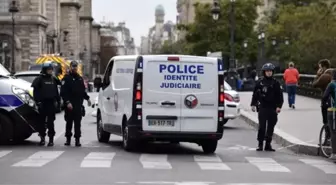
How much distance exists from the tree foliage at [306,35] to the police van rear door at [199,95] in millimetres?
40655

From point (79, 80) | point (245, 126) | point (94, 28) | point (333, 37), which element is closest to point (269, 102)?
point (79, 80)

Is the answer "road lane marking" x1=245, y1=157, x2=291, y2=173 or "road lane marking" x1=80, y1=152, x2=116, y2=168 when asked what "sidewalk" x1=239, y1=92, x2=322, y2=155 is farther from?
"road lane marking" x1=80, y1=152, x2=116, y2=168

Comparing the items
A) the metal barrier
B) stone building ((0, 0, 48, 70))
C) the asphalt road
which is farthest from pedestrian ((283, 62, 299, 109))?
stone building ((0, 0, 48, 70))

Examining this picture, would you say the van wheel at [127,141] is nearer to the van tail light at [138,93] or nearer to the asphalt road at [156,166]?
the asphalt road at [156,166]

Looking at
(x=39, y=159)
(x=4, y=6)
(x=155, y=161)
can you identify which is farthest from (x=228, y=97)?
(x=4, y=6)

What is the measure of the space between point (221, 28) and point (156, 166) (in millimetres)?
72741

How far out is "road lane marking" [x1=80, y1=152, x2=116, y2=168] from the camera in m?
14.3

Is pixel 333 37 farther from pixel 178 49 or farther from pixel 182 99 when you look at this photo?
pixel 178 49

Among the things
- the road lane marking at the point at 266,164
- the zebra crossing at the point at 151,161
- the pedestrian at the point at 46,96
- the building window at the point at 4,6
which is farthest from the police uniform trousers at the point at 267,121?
the building window at the point at 4,6

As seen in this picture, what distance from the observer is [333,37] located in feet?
198

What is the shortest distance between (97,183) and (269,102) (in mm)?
7302

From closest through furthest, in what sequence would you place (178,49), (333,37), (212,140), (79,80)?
(212,140) < (79,80) < (333,37) < (178,49)

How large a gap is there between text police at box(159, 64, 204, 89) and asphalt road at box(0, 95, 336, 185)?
1.40 meters

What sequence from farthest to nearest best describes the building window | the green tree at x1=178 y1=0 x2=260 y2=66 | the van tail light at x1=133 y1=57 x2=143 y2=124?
the building window, the green tree at x1=178 y1=0 x2=260 y2=66, the van tail light at x1=133 y1=57 x2=143 y2=124
